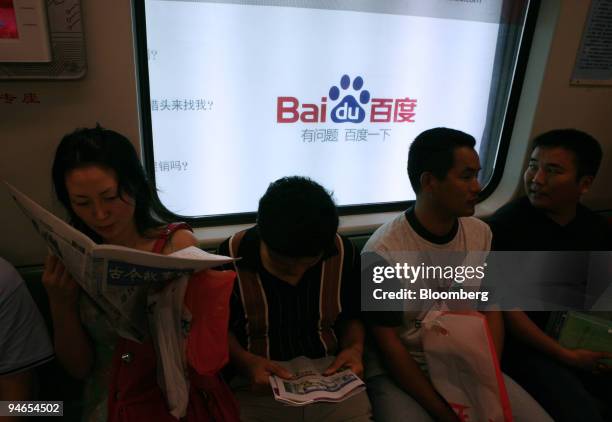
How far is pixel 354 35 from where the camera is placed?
1.83m

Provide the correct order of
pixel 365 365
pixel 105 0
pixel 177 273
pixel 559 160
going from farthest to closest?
1. pixel 559 160
2. pixel 365 365
3. pixel 105 0
4. pixel 177 273

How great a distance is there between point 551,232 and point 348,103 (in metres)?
1.06

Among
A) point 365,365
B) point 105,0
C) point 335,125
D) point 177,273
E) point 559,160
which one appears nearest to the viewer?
point 177,273

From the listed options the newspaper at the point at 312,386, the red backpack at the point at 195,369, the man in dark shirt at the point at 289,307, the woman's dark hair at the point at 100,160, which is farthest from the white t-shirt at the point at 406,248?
the woman's dark hair at the point at 100,160

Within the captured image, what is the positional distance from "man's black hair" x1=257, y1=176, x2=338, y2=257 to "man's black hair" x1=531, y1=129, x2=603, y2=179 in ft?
3.91

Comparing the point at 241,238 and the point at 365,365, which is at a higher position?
the point at 241,238

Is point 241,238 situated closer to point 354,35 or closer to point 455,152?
point 455,152

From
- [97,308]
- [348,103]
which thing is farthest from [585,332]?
[97,308]

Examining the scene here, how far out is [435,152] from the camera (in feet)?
4.92

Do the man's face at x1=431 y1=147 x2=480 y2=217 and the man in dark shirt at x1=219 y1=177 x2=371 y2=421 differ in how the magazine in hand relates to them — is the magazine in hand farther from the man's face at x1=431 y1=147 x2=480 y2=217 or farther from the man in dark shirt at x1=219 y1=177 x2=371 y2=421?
the man in dark shirt at x1=219 y1=177 x2=371 y2=421

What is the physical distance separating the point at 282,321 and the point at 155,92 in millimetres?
1000

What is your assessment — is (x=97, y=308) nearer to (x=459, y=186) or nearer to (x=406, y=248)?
(x=406, y=248)

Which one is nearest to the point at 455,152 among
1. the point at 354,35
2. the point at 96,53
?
the point at 354,35

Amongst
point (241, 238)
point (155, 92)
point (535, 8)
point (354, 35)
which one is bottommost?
point (241, 238)
